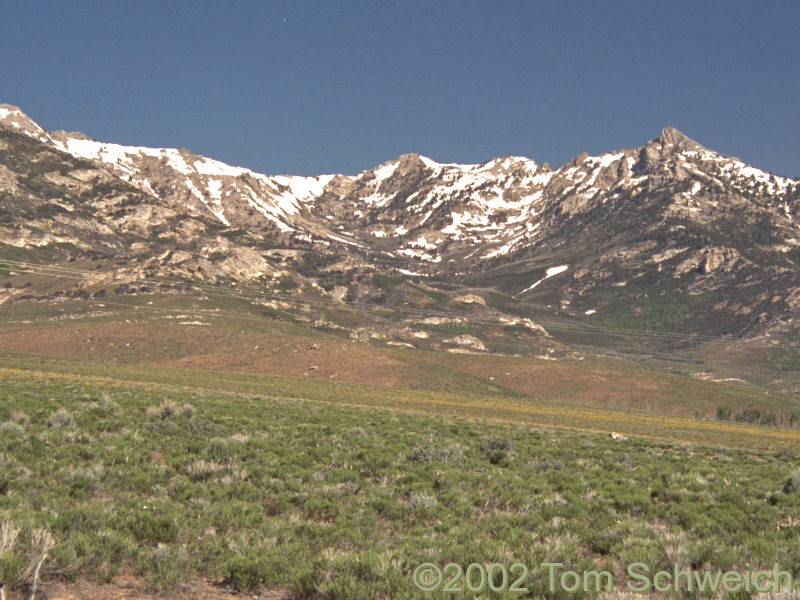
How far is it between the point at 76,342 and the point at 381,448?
126 metres

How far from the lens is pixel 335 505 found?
14.4 metres

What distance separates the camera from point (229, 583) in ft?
33.1

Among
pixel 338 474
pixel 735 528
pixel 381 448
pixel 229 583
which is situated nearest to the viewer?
pixel 229 583

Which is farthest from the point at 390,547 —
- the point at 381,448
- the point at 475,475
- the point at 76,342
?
the point at 76,342

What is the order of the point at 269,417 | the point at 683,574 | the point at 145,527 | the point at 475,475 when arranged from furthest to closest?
the point at 269,417, the point at 475,475, the point at 145,527, the point at 683,574

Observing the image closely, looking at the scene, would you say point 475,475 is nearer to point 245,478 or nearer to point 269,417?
point 245,478

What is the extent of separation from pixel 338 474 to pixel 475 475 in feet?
13.1

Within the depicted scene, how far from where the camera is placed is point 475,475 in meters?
18.6

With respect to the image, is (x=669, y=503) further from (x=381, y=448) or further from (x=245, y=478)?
(x=245, y=478)

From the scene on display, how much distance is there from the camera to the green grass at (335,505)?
10.4 m

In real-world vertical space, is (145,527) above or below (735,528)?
below

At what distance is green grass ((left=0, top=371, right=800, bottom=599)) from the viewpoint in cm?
1035

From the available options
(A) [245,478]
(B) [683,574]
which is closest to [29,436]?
(A) [245,478]

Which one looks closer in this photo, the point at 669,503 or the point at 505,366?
the point at 669,503
